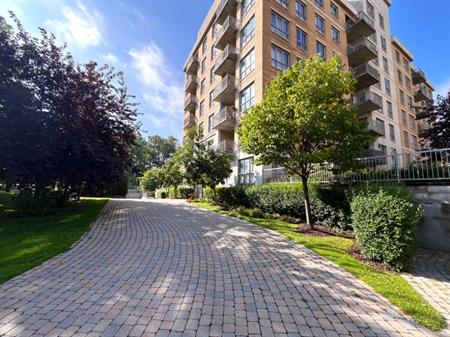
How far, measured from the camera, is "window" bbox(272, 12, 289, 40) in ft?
64.2

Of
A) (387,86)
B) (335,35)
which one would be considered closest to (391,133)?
(387,86)

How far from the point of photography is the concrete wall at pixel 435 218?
301 inches

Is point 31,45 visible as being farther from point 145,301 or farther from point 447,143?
point 447,143

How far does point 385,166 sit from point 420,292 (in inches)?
246

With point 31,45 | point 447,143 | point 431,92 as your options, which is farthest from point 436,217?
point 431,92

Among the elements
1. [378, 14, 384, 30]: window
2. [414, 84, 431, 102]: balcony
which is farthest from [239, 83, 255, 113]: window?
[414, 84, 431, 102]: balcony

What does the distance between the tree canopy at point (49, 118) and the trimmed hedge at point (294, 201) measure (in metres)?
8.09

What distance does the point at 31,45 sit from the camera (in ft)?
34.4

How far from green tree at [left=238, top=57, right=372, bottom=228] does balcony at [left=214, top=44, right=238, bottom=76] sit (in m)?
13.1

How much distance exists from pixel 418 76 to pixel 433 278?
4235cm

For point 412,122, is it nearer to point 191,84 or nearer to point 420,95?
point 420,95

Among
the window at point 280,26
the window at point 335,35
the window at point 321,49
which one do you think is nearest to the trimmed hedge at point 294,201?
the window at point 280,26

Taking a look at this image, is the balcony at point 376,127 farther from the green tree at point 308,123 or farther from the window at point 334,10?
the green tree at point 308,123

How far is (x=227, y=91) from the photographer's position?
71.7 feet
